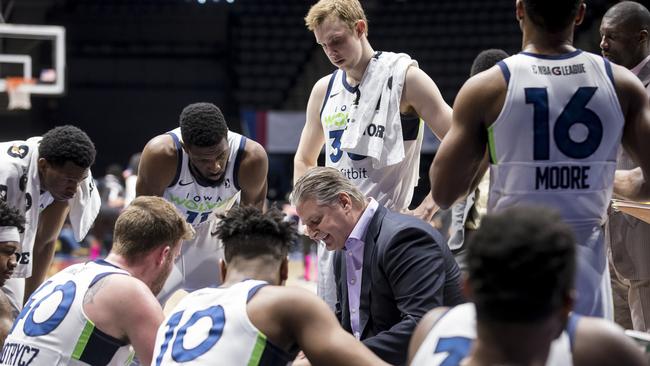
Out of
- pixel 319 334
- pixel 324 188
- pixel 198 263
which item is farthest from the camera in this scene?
pixel 198 263

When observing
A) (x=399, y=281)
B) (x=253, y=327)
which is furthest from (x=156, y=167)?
(x=253, y=327)

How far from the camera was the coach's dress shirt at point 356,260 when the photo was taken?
3695 millimetres

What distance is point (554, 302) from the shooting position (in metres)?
1.80

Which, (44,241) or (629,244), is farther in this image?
(44,241)

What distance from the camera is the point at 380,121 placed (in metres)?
4.46

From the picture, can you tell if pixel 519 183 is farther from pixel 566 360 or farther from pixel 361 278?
pixel 361 278

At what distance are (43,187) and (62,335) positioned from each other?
1.74 m

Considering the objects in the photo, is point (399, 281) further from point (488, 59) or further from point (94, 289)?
point (488, 59)

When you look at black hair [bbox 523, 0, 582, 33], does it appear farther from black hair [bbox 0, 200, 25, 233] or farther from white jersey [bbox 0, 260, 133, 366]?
black hair [bbox 0, 200, 25, 233]

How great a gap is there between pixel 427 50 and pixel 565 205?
14.7 m

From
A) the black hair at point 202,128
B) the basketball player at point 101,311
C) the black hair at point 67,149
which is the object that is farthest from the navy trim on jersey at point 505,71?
the black hair at point 67,149

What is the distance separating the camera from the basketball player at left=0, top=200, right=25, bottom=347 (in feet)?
13.5

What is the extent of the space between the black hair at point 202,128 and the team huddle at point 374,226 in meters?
0.01

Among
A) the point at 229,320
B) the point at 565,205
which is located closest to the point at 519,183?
the point at 565,205
